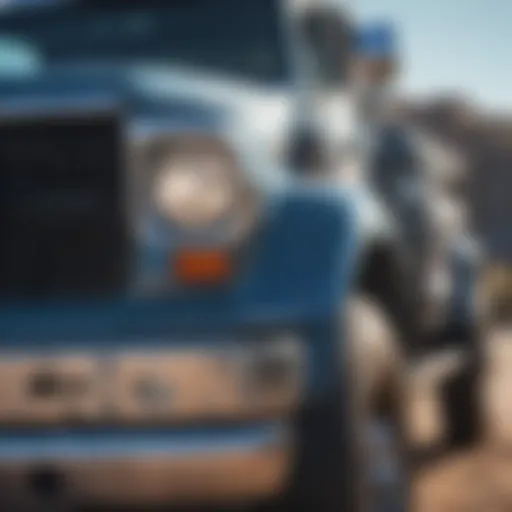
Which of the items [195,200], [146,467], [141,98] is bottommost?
[146,467]

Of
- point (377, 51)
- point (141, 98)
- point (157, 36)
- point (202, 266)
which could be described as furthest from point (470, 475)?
point (141, 98)

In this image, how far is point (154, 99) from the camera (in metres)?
2.82

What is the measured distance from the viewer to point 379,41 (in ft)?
12.9

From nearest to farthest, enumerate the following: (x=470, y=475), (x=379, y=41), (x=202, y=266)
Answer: (x=202, y=266)
(x=379, y=41)
(x=470, y=475)

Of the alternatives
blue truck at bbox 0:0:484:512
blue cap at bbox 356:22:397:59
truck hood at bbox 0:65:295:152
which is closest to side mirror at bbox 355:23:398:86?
blue cap at bbox 356:22:397:59

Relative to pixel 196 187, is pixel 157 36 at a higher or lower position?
higher

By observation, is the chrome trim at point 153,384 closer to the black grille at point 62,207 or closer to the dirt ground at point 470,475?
the black grille at point 62,207

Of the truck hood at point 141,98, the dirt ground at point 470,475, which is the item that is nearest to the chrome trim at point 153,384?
the truck hood at point 141,98

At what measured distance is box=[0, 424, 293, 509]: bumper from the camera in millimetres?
2570

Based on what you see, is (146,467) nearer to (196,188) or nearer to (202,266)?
(202,266)

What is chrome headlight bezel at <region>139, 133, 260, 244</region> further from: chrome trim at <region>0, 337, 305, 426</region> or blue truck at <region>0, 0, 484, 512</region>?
chrome trim at <region>0, 337, 305, 426</region>

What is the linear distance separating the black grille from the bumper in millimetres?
332

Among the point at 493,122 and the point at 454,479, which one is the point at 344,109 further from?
the point at 493,122

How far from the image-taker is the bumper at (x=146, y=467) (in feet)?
A: 8.43
